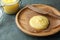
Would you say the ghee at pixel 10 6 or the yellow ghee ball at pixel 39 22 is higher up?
the ghee at pixel 10 6

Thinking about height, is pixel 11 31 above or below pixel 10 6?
below

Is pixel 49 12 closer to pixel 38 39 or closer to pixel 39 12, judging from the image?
pixel 39 12

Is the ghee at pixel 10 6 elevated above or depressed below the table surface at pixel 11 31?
above

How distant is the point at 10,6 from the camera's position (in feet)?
2.23

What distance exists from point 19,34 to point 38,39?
9cm

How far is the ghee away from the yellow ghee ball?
11 centimetres

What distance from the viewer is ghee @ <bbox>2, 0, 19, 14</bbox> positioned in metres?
0.67

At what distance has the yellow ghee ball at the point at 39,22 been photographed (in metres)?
0.61

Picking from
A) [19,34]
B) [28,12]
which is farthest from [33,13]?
[19,34]

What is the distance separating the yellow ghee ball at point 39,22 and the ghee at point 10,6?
0.37ft

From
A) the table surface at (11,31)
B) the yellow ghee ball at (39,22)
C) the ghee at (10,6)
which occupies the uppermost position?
the ghee at (10,6)

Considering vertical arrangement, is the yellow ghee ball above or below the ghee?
below

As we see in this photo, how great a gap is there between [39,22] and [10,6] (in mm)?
167

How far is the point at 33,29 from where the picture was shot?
1.98ft
